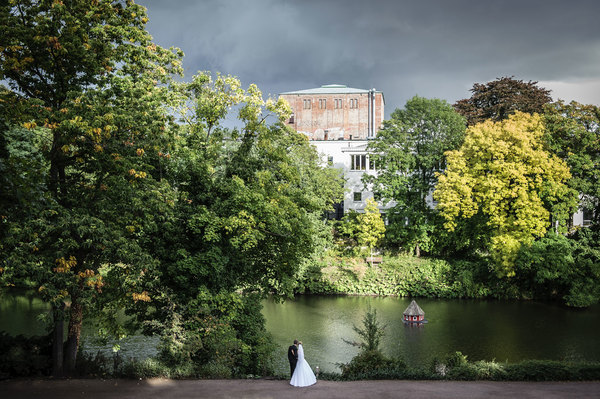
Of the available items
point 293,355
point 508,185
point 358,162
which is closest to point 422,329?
point 508,185

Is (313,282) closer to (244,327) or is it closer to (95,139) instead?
(244,327)

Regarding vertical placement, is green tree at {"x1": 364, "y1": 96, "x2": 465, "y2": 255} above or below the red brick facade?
below

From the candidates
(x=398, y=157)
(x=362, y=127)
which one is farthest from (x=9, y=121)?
(x=362, y=127)

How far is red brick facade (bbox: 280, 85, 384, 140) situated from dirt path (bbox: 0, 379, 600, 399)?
67439mm

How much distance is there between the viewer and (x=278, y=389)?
14.6 meters

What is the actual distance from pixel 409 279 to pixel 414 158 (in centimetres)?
1005

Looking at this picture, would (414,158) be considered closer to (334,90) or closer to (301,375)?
(301,375)

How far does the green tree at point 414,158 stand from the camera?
4106cm

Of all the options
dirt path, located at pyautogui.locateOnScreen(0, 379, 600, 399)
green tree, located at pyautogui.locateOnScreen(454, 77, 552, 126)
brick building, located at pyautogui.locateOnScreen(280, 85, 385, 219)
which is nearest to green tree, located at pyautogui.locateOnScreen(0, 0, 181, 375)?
dirt path, located at pyautogui.locateOnScreen(0, 379, 600, 399)

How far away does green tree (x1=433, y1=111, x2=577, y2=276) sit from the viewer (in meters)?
33.8

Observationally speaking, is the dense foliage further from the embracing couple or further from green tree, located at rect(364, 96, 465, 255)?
green tree, located at rect(364, 96, 465, 255)

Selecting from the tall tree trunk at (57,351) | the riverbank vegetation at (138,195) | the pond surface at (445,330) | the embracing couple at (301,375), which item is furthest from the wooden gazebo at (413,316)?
the tall tree trunk at (57,351)

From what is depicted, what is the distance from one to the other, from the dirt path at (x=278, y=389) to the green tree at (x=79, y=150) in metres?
1.50

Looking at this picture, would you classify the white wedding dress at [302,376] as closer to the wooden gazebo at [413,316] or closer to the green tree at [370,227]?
the wooden gazebo at [413,316]
